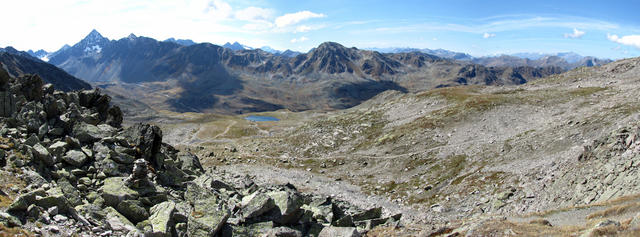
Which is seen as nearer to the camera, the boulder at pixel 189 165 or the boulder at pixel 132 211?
the boulder at pixel 132 211

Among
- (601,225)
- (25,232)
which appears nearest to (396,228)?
(601,225)

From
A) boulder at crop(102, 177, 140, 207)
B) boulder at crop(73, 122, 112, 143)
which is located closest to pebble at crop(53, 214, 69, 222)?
boulder at crop(102, 177, 140, 207)

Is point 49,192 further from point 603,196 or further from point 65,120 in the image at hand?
point 603,196

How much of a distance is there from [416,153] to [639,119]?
29.1 meters

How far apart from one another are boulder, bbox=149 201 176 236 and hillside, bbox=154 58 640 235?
16.6 meters

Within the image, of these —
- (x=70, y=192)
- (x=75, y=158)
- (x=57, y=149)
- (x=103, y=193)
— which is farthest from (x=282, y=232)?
(x=57, y=149)

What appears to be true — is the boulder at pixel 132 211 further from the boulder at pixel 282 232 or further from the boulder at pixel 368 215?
the boulder at pixel 368 215

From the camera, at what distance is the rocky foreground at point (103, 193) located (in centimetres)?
1742

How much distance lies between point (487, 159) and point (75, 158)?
49.1 m

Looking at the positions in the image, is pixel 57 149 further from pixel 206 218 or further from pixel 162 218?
pixel 206 218

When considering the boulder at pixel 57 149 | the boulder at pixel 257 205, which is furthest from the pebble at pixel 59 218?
the boulder at pixel 257 205

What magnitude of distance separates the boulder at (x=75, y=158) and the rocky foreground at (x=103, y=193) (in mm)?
62

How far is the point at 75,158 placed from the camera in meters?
24.2

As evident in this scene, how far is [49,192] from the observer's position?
18156mm
